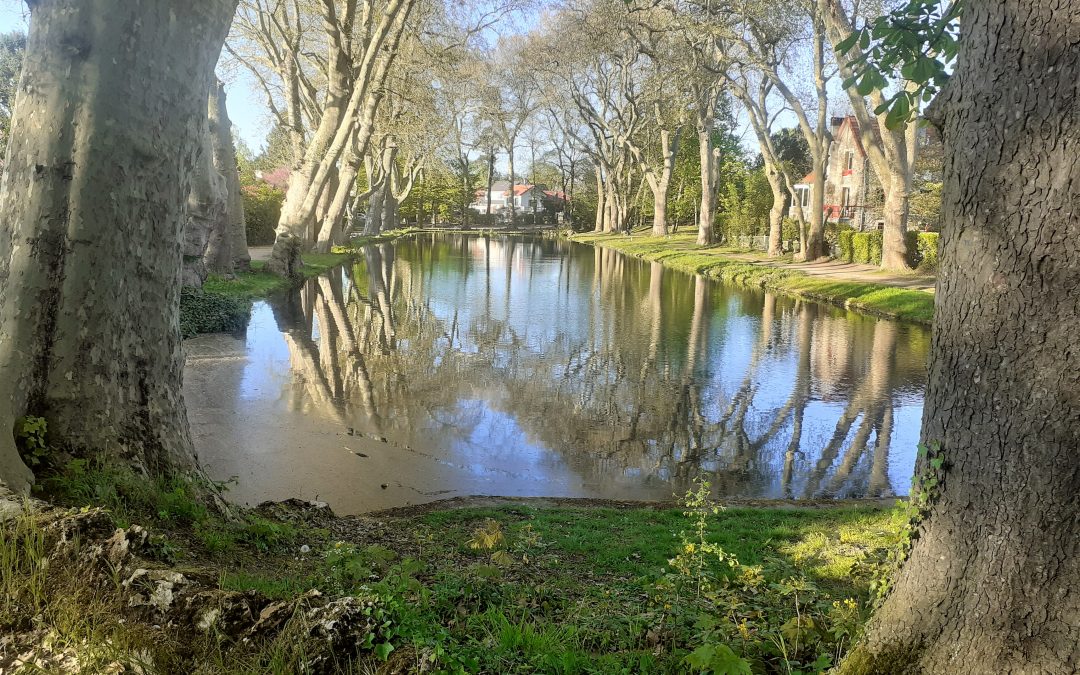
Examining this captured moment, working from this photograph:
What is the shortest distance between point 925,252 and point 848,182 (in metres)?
30.3

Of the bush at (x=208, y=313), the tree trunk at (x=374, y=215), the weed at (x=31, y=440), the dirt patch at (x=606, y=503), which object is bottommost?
the dirt patch at (x=606, y=503)

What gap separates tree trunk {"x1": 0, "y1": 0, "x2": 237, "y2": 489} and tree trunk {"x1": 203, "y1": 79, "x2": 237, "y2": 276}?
18.2m

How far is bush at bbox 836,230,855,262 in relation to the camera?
33.8 m

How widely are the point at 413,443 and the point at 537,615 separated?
20.0ft

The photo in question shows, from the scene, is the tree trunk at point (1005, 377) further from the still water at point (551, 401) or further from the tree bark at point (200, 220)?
the tree bark at point (200, 220)

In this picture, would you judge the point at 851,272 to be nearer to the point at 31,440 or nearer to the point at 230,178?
the point at 230,178

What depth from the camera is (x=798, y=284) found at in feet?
89.0

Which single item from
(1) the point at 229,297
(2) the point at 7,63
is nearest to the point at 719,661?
(1) the point at 229,297

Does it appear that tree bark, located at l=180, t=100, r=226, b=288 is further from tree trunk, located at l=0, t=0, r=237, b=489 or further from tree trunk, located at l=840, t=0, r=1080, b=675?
tree trunk, located at l=840, t=0, r=1080, b=675

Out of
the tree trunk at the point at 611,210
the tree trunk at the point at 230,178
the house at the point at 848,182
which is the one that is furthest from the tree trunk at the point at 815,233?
the tree trunk at the point at 611,210

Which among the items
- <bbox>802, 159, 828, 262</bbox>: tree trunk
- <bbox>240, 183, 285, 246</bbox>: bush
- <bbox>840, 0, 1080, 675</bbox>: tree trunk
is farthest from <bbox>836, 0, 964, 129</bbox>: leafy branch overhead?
<bbox>240, 183, 285, 246</bbox>: bush

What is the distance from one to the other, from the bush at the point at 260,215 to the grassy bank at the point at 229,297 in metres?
13.0

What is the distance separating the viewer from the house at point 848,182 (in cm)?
5103

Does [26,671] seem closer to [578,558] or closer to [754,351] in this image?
[578,558]
